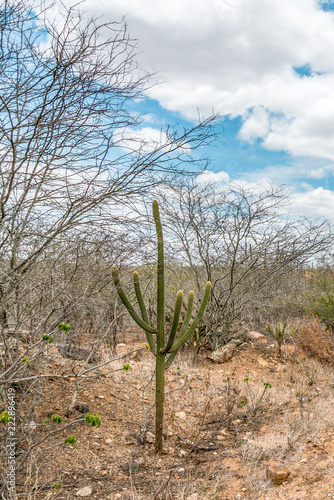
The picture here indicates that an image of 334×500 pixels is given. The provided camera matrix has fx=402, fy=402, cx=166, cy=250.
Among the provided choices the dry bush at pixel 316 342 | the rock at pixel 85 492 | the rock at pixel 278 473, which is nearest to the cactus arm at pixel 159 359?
the rock at pixel 85 492

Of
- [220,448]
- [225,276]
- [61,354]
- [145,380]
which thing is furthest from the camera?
[225,276]

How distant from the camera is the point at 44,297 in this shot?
13.1 feet

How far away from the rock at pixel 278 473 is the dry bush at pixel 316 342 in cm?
514

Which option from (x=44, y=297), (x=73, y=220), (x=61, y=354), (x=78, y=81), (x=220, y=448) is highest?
(x=78, y=81)

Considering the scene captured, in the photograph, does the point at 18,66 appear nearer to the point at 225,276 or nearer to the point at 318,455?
the point at 318,455

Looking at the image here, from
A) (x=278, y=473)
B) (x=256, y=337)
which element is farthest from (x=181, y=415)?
(x=256, y=337)

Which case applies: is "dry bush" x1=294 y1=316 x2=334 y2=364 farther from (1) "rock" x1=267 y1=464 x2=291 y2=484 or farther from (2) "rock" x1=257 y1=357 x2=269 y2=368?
(1) "rock" x1=267 y1=464 x2=291 y2=484

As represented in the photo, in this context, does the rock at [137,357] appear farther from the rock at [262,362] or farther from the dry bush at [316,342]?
the dry bush at [316,342]

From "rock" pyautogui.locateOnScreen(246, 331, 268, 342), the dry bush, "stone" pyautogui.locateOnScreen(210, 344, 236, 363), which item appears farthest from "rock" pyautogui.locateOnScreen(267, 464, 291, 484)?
"rock" pyautogui.locateOnScreen(246, 331, 268, 342)

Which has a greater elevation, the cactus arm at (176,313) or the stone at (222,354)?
A: the cactus arm at (176,313)

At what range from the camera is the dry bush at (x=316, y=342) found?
8.27 m

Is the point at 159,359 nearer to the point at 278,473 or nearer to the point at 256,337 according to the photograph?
the point at 278,473

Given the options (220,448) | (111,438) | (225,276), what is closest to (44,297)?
(111,438)

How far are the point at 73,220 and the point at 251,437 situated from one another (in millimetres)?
3371
